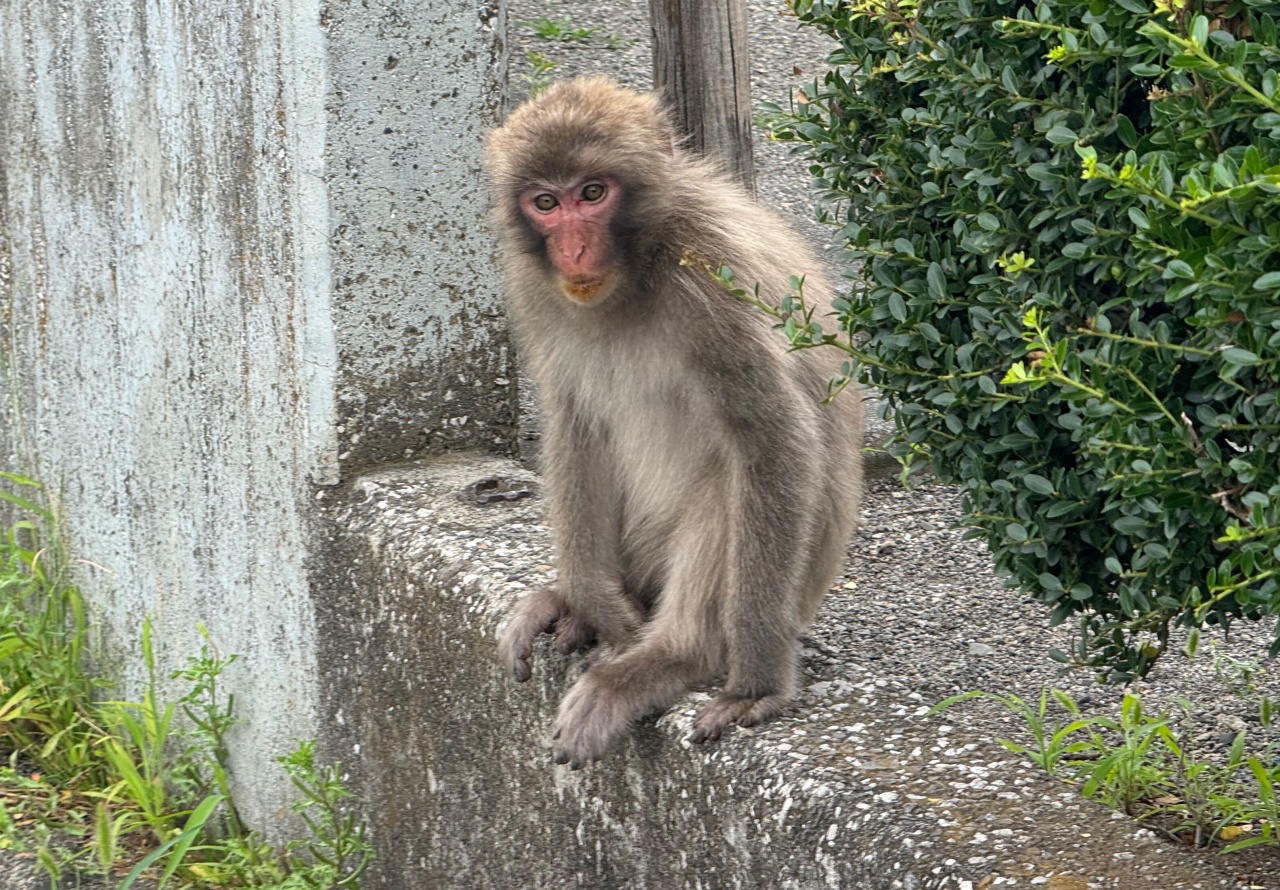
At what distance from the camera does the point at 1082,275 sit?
7.43 feet

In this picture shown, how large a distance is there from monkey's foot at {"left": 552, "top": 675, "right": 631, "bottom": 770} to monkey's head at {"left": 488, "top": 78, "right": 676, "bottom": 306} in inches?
Result: 30.7

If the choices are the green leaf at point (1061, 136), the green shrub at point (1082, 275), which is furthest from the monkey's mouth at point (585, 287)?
the green leaf at point (1061, 136)

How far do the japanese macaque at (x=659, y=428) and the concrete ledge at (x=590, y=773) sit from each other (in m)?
0.11

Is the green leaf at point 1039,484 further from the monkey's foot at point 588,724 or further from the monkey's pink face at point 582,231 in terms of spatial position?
the monkey's pink face at point 582,231

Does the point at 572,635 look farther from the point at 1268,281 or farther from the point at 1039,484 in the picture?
the point at 1268,281

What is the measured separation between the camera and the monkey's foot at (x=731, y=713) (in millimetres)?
2885

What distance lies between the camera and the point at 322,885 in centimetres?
387

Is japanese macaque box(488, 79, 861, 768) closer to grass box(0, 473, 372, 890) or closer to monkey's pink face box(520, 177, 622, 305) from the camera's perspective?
monkey's pink face box(520, 177, 622, 305)

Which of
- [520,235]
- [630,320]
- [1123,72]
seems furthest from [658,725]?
[1123,72]

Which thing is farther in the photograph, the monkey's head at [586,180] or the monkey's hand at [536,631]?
the monkey's hand at [536,631]

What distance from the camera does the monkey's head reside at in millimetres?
3172

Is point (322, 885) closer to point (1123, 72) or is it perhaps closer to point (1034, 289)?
point (1034, 289)

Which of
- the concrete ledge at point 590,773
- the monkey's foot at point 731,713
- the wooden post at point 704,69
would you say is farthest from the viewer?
the wooden post at point 704,69

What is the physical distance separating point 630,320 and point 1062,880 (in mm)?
1498
